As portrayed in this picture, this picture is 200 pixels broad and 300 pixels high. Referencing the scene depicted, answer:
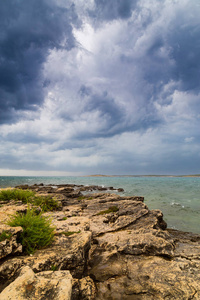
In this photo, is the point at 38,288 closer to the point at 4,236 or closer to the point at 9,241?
the point at 9,241

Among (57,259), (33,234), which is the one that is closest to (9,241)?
(33,234)

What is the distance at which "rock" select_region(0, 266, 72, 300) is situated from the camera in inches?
113

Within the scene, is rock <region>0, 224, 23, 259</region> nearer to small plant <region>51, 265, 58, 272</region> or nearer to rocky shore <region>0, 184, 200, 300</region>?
rocky shore <region>0, 184, 200, 300</region>

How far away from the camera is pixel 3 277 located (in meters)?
3.84

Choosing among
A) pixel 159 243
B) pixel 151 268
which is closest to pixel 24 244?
pixel 151 268

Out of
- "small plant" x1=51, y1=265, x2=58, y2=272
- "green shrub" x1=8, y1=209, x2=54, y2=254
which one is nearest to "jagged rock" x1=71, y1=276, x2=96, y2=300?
"small plant" x1=51, y1=265, x2=58, y2=272

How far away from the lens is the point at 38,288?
3.04m

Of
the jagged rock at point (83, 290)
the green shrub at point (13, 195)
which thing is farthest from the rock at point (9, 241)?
the green shrub at point (13, 195)

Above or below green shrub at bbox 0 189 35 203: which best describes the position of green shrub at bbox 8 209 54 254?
above

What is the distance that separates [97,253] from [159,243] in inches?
101

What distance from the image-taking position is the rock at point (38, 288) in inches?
113

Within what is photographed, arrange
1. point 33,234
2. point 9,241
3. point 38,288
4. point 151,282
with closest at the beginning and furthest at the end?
1. point 38,288
2. point 151,282
3. point 9,241
4. point 33,234

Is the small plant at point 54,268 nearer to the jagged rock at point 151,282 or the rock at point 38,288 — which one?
the rock at point 38,288

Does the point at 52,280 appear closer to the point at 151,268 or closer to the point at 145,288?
the point at 145,288
